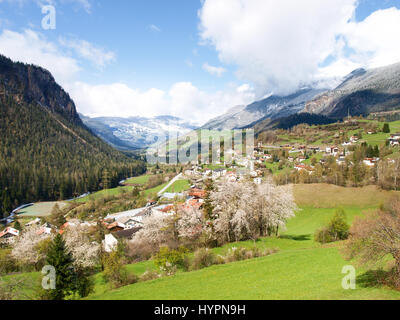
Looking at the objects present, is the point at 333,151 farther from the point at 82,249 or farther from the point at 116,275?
the point at 116,275

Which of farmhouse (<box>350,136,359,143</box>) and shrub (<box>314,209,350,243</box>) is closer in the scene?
shrub (<box>314,209,350,243</box>)

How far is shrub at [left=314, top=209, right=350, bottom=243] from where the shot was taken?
1253 inches

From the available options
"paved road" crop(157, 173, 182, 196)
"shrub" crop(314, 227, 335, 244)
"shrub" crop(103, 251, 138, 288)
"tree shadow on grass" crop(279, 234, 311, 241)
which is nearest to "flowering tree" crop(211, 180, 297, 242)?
"tree shadow on grass" crop(279, 234, 311, 241)

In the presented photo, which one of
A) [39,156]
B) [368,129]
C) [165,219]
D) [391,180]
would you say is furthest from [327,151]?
[39,156]

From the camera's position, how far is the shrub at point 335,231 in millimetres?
31828

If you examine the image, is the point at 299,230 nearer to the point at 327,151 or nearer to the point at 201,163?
the point at 327,151

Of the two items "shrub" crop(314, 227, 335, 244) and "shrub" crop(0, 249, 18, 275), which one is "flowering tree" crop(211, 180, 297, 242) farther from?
"shrub" crop(0, 249, 18, 275)

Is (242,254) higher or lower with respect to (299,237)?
higher

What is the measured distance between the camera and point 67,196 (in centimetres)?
12231

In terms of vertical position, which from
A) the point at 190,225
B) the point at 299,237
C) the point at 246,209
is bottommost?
the point at 299,237

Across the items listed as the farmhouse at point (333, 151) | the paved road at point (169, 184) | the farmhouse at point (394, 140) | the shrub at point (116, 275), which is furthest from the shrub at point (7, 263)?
the farmhouse at point (394, 140)

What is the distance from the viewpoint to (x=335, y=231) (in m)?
31.9

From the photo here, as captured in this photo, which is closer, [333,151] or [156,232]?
[156,232]

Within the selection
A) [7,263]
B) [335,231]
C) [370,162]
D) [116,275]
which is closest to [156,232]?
[116,275]
